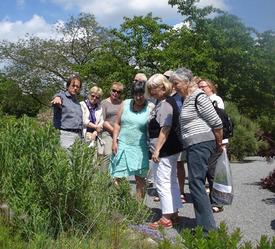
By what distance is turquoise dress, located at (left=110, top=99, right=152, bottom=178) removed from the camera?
5.12 metres

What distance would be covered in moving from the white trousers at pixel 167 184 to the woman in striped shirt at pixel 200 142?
23.9 inches

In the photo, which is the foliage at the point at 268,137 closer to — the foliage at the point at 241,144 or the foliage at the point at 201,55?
the foliage at the point at 241,144

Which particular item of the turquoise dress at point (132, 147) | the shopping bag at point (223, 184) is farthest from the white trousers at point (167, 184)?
the shopping bag at point (223, 184)

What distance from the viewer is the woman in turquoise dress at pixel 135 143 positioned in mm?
5109

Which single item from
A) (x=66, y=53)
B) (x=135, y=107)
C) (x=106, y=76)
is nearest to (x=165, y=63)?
(x=106, y=76)

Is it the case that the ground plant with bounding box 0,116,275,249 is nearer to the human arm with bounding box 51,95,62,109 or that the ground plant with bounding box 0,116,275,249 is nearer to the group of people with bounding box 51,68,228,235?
the group of people with bounding box 51,68,228,235

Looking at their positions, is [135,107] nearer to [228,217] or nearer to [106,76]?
[228,217]

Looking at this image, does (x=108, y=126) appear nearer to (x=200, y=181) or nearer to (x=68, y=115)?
(x=68, y=115)

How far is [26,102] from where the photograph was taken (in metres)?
49.0

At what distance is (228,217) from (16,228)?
3.00 m

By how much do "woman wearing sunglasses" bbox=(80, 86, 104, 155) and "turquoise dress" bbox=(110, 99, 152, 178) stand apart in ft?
4.20

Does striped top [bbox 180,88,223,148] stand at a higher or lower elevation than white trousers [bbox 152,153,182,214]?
higher

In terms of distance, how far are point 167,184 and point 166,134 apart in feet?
2.01

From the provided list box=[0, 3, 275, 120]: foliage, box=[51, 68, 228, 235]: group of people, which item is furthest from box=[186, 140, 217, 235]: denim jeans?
box=[0, 3, 275, 120]: foliage
